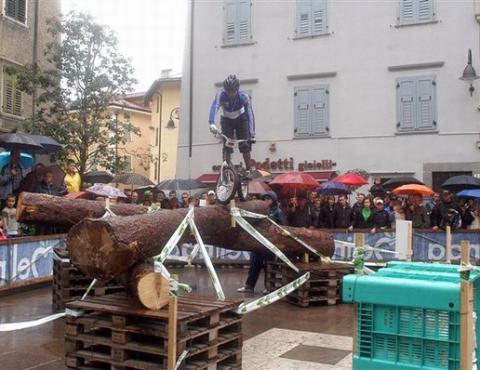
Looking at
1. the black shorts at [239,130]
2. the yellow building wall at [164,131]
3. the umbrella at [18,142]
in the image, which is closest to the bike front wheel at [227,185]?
the black shorts at [239,130]

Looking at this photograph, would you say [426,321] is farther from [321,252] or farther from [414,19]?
[414,19]

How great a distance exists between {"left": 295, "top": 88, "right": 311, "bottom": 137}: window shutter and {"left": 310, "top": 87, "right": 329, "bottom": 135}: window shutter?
0.20 m

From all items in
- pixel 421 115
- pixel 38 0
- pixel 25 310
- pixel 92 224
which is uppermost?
pixel 38 0

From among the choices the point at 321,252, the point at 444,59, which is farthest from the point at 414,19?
the point at 321,252

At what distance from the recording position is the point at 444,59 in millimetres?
18797

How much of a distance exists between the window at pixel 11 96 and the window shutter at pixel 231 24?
796 cm

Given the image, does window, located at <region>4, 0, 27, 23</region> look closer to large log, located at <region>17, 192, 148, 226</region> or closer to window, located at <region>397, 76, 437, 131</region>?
window, located at <region>397, 76, 437, 131</region>

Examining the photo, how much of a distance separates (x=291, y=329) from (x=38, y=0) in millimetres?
19098

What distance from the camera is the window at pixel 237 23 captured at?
2178 cm

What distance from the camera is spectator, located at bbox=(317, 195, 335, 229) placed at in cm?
1342

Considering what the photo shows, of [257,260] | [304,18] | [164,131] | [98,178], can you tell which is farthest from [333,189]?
[164,131]

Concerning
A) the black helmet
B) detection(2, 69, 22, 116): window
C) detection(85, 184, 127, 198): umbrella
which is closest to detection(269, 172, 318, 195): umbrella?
detection(85, 184, 127, 198): umbrella

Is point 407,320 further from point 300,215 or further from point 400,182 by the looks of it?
point 400,182

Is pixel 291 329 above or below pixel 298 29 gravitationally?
below
